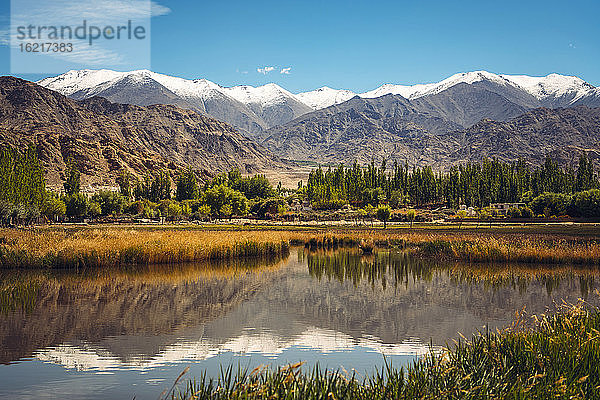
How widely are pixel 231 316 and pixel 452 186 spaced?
107 metres

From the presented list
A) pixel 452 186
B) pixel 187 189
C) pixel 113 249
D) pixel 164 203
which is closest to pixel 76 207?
pixel 164 203

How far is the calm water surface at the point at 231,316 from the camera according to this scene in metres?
11.8

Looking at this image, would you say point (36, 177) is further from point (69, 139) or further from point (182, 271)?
point (69, 139)

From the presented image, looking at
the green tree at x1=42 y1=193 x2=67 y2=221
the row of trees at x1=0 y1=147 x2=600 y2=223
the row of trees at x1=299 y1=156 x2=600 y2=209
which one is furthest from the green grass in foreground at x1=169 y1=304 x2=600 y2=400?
the row of trees at x1=299 y1=156 x2=600 y2=209

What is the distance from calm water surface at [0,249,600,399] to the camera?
466 inches

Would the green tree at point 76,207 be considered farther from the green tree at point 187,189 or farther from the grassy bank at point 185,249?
the grassy bank at point 185,249

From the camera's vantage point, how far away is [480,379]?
7691 mm

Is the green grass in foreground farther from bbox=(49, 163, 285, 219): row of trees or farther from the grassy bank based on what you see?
bbox=(49, 163, 285, 219): row of trees

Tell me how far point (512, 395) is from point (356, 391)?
204cm

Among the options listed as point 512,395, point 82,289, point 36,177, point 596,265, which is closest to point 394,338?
point 512,395

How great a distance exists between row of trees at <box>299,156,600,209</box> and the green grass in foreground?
9977 cm

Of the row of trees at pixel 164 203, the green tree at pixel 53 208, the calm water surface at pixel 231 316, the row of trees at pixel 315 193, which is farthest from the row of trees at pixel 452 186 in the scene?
the calm water surface at pixel 231 316

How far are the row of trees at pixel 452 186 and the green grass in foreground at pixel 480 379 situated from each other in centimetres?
9977

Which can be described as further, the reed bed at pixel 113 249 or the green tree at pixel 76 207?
the green tree at pixel 76 207
